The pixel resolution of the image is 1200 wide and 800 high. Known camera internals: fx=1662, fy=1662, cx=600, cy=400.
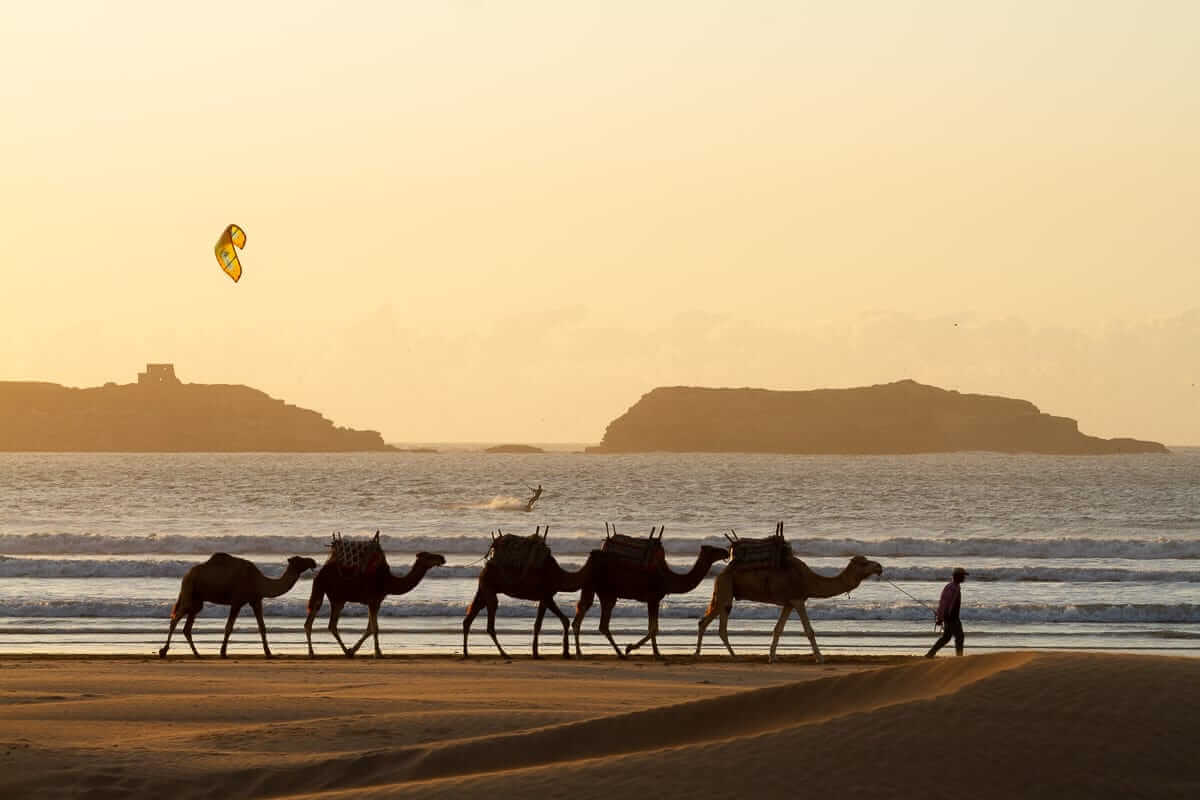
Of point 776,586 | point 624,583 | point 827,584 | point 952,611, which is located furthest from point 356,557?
point 952,611

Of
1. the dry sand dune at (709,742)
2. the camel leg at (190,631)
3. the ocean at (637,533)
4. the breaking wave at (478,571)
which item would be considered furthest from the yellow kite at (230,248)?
the dry sand dune at (709,742)

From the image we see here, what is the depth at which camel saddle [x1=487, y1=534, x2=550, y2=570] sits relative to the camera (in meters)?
21.4

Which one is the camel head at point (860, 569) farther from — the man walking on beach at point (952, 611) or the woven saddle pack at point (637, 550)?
the woven saddle pack at point (637, 550)

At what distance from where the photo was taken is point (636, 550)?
71.1 feet

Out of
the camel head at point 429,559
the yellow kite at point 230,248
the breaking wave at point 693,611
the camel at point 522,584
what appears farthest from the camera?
the yellow kite at point 230,248

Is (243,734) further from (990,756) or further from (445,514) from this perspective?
(445,514)

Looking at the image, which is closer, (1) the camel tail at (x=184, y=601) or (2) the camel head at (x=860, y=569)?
(1) the camel tail at (x=184, y=601)

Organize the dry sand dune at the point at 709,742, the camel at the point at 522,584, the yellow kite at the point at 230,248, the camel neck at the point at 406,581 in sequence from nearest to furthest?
1. the dry sand dune at the point at 709,742
2. the camel at the point at 522,584
3. the camel neck at the point at 406,581
4. the yellow kite at the point at 230,248

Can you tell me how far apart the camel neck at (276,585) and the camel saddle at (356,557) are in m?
0.81

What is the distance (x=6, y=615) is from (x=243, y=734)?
18.0 metres

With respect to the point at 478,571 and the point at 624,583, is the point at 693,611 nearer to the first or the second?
the point at 624,583

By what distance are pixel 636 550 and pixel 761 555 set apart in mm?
1639

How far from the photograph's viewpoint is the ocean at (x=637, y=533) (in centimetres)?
2545

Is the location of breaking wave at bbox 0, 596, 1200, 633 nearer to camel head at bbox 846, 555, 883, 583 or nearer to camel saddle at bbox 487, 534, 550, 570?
camel saddle at bbox 487, 534, 550, 570
